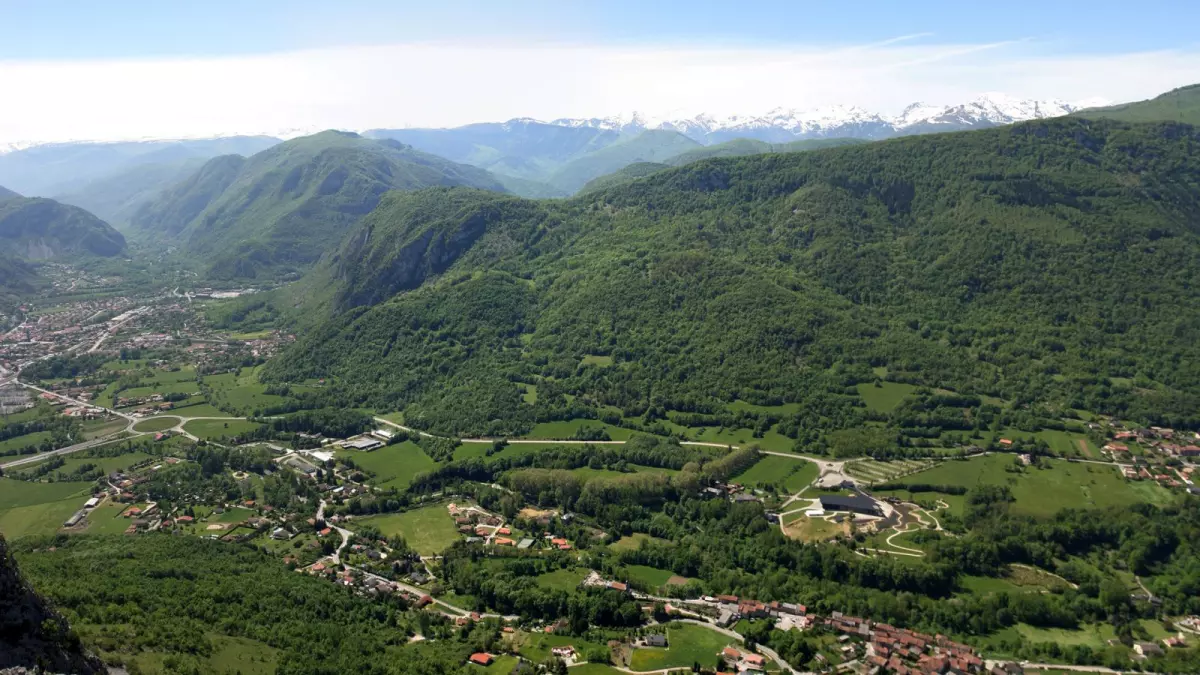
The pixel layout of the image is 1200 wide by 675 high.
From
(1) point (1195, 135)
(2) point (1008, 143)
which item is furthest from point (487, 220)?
(1) point (1195, 135)

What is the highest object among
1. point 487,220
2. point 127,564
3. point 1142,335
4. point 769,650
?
point 487,220

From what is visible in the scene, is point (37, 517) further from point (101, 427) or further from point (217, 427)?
point (101, 427)

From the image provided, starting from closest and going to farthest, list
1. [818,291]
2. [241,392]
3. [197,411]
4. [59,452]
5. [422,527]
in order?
[422,527] < [59,452] < [197,411] < [241,392] < [818,291]

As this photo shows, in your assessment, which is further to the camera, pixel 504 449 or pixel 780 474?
pixel 504 449

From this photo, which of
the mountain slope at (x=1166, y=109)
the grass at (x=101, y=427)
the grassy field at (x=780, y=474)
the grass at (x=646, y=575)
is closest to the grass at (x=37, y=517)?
the grass at (x=101, y=427)

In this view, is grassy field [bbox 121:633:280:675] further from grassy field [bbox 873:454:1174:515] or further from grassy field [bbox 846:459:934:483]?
grassy field [bbox 873:454:1174:515]

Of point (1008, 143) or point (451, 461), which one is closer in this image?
point (451, 461)

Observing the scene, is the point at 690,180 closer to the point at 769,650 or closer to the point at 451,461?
the point at 451,461

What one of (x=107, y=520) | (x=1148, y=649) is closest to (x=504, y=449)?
(x=107, y=520)
